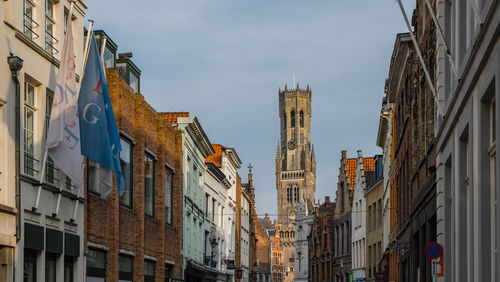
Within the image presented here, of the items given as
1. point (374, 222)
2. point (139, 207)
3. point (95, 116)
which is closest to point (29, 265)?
point (95, 116)

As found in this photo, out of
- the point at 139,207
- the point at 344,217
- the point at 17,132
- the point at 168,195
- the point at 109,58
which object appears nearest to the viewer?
the point at 17,132

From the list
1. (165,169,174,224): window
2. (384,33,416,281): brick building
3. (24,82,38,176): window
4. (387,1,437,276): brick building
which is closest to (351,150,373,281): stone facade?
(384,33,416,281): brick building

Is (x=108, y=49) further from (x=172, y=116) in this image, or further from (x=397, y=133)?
(x=172, y=116)

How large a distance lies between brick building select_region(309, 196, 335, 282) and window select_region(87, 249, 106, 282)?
50.1 m

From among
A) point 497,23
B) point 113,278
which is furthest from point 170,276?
point 497,23

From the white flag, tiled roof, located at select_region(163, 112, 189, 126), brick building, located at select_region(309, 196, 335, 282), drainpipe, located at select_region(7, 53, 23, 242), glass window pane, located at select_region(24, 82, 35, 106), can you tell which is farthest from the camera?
brick building, located at select_region(309, 196, 335, 282)

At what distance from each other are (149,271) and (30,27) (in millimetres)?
14500

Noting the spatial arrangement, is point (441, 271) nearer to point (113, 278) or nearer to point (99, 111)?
point (99, 111)

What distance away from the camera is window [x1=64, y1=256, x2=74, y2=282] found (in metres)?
21.1

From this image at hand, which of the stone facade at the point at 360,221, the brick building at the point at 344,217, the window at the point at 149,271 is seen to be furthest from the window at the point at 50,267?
the brick building at the point at 344,217

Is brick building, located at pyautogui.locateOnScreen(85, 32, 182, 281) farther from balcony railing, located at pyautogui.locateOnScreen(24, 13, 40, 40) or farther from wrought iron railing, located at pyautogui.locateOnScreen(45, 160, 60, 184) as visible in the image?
balcony railing, located at pyautogui.locateOnScreen(24, 13, 40, 40)

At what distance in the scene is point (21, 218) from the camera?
1773 cm

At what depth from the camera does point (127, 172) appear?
27938 millimetres

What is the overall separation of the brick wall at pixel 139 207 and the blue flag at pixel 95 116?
270 centimetres
